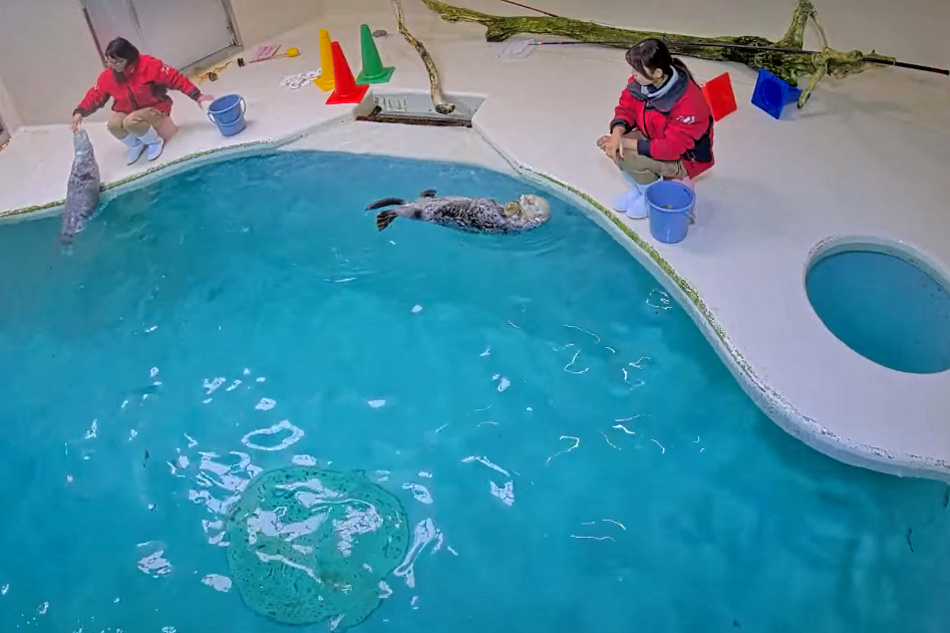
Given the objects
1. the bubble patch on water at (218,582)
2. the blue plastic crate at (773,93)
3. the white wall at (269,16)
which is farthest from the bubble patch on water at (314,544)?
the white wall at (269,16)

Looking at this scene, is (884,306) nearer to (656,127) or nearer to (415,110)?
(656,127)

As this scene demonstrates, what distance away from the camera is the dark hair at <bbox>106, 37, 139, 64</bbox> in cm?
459

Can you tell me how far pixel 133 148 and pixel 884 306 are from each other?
4784mm

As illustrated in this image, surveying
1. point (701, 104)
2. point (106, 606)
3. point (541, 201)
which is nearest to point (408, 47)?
point (541, 201)

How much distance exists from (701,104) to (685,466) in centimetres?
178

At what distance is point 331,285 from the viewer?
4.12 meters

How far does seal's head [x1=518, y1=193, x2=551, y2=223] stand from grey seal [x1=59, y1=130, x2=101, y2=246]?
284cm

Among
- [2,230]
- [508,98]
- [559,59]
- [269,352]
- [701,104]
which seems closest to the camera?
[701,104]

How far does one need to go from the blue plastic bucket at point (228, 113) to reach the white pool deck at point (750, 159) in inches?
3.8

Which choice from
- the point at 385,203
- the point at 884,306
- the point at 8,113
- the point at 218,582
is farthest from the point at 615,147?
the point at 8,113

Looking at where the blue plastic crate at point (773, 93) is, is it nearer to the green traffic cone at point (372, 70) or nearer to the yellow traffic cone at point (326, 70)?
the green traffic cone at point (372, 70)

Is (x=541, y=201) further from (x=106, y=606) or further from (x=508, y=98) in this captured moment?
(x=106, y=606)

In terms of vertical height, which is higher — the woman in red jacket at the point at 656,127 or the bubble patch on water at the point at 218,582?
the woman in red jacket at the point at 656,127

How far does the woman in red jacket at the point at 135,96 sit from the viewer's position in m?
4.74
